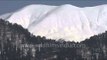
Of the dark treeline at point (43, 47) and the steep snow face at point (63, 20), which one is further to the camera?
the steep snow face at point (63, 20)

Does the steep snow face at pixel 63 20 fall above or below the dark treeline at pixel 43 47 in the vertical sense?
above
